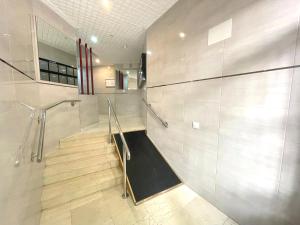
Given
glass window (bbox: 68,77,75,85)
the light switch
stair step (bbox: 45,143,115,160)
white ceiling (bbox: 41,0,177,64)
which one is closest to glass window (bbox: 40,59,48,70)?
glass window (bbox: 68,77,75,85)

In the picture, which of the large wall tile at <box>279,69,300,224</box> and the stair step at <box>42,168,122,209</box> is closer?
the large wall tile at <box>279,69,300,224</box>

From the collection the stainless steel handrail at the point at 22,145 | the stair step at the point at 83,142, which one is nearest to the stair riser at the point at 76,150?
the stair step at the point at 83,142

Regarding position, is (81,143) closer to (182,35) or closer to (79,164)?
(79,164)

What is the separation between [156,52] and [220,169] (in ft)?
8.52

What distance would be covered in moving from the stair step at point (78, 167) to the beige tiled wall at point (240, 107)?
139 centimetres

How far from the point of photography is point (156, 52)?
285 centimetres

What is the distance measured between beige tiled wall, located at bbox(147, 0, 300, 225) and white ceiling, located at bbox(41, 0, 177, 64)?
45cm

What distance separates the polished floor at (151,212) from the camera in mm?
1587

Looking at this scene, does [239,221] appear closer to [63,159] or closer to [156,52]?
[63,159]

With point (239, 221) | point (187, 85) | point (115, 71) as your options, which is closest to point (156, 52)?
point (187, 85)

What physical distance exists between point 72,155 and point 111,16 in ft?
9.48

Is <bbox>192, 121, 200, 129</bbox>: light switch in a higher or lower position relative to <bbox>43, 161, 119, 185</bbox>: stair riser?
higher

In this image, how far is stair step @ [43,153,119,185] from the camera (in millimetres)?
2023

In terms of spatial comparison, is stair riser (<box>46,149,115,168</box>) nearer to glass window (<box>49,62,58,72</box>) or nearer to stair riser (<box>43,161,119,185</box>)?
stair riser (<box>43,161,119,185</box>)
